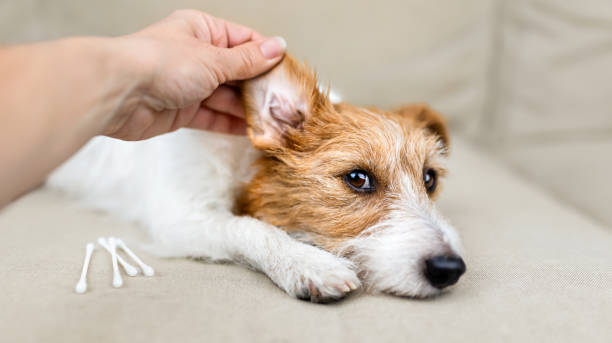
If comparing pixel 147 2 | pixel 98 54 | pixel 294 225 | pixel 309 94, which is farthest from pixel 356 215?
pixel 147 2

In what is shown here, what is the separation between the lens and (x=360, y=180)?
1513 mm

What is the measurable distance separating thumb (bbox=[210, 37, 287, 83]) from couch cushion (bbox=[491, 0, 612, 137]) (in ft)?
6.93

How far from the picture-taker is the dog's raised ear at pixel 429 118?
1980 millimetres

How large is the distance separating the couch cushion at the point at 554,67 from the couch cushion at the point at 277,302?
156cm

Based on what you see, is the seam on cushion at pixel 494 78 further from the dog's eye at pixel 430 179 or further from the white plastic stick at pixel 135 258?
the white plastic stick at pixel 135 258

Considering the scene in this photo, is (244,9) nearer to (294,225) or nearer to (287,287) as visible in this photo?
(294,225)

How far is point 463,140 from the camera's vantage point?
323cm

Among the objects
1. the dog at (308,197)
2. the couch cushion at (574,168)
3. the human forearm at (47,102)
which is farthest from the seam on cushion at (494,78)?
the human forearm at (47,102)

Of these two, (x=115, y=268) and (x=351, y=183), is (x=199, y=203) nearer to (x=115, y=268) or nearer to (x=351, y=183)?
(x=115, y=268)

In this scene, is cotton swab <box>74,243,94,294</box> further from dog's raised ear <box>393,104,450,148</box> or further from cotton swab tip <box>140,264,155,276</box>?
dog's raised ear <box>393,104,450,148</box>

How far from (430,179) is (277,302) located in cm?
79

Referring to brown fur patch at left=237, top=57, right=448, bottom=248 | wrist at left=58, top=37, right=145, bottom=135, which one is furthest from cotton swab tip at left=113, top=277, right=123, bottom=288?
brown fur patch at left=237, top=57, right=448, bottom=248

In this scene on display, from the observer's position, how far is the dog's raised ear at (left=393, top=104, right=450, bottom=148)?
1.98 meters

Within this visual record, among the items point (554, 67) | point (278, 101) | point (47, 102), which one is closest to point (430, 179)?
point (278, 101)
